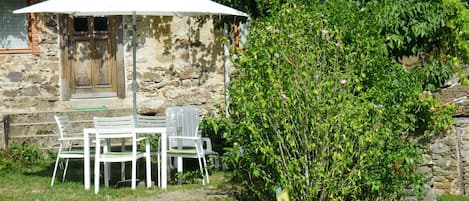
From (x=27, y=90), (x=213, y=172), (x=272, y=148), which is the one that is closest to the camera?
(x=272, y=148)

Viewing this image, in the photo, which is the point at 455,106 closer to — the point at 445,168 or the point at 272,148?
the point at 445,168

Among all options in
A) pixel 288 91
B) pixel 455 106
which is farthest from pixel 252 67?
pixel 455 106

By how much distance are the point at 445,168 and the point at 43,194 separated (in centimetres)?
418

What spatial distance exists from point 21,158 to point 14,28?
2767 millimetres

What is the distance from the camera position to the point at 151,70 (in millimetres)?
12320

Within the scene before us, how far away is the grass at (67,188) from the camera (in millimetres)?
7688

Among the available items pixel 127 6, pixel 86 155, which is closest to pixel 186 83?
pixel 127 6

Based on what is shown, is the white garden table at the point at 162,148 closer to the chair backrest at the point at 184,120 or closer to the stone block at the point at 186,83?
the chair backrest at the point at 184,120

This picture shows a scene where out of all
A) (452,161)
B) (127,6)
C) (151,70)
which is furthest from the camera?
(151,70)

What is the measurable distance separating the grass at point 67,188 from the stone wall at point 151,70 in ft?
8.62

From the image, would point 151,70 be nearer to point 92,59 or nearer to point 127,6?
point 92,59

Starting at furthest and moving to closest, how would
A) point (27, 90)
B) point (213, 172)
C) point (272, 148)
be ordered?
1. point (27, 90)
2. point (213, 172)
3. point (272, 148)

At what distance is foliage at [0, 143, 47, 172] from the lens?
9.88 metres

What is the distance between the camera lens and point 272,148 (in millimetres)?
6238
